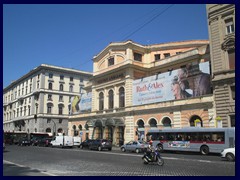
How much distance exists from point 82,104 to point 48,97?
80.8ft

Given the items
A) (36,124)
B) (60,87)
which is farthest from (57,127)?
(60,87)

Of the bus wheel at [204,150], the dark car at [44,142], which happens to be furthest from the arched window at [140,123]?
the dark car at [44,142]

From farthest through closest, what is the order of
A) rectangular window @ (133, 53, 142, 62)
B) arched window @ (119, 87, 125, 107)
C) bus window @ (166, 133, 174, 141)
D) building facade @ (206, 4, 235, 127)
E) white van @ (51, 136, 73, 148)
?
1. rectangular window @ (133, 53, 142, 62)
2. arched window @ (119, 87, 125, 107)
3. white van @ (51, 136, 73, 148)
4. bus window @ (166, 133, 174, 141)
5. building facade @ (206, 4, 235, 127)

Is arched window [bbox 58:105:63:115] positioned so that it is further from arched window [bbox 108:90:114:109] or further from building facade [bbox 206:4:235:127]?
building facade [bbox 206:4:235:127]

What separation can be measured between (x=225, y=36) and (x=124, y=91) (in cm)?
1780

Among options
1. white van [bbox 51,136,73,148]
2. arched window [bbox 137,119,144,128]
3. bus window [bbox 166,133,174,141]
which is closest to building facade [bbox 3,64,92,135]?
white van [bbox 51,136,73,148]

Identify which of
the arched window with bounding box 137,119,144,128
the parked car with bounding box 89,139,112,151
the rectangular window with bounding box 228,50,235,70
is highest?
the rectangular window with bounding box 228,50,235,70

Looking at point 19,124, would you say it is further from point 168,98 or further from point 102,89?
point 168,98

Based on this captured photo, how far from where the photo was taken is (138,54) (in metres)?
44.7

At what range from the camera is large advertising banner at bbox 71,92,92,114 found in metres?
51.4

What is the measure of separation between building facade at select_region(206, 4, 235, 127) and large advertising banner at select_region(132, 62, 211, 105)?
2.10 metres

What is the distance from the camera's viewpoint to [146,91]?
127 ft

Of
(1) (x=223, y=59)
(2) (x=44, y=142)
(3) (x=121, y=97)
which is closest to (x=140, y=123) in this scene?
(3) (x=121, y=97)

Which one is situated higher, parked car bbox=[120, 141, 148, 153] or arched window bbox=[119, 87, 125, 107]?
arched window bbox=[119, 87, 125, 107]
